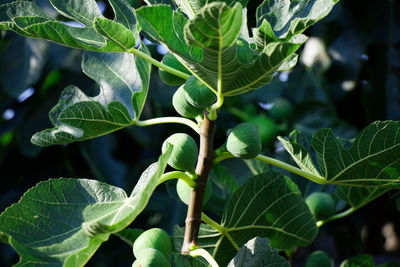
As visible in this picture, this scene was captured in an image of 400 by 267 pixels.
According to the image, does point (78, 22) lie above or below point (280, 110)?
above

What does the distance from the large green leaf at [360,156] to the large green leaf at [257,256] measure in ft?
0.57

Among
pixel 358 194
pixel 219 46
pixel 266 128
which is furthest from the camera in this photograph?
pixel 266 128

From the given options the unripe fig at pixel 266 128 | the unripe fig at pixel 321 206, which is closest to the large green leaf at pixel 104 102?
the unripe fig at pixel 321 206

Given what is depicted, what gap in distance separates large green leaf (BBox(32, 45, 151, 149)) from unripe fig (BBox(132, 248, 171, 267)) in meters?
0.25

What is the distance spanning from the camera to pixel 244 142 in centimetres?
86

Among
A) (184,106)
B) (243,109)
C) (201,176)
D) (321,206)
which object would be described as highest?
(184,106)

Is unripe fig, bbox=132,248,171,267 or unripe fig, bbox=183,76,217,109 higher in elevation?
unripe fig, bbox=183,76,217,109

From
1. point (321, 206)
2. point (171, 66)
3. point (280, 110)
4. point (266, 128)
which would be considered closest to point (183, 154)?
point (171, 66)

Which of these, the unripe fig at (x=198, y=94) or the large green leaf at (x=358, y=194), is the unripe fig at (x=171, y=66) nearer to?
the unripe fig at (x=198, y=94)

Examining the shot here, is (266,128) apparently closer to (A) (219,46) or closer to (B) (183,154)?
(B) (183,154)

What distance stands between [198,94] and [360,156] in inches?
13.1

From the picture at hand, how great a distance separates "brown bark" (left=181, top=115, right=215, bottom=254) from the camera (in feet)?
2.90

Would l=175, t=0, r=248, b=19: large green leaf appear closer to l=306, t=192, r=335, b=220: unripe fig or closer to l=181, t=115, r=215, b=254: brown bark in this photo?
l=181, t=115, r=215, b=254: brown bark

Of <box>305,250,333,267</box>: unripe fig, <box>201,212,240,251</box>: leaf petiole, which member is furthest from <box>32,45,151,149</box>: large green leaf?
<box>305,250,333,267</box>: unripe fig
